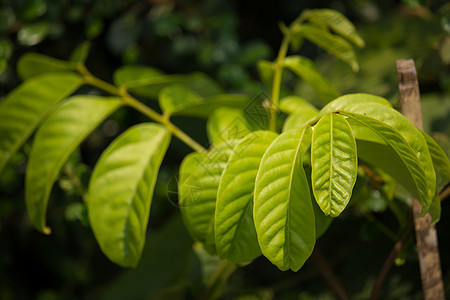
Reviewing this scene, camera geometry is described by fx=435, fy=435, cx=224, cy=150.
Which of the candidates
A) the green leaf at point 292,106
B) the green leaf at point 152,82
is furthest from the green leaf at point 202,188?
the green leaf at point 152,82

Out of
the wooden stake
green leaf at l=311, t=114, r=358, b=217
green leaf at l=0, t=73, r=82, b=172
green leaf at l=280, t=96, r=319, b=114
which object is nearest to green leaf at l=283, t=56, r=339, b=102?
green leaf at l=280, t=96, r=319, b=114

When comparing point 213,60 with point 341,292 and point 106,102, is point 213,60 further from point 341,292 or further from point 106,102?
point 341,292

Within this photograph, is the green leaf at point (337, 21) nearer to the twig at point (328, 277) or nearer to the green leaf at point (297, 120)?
the green leaf at point (297, 120)

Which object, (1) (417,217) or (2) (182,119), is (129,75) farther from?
(1) (417,217)

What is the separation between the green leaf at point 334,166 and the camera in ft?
1.53

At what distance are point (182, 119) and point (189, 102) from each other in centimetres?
43

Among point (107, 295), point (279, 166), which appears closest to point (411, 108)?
point (279, 166)

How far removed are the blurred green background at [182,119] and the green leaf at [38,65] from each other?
0.22ft

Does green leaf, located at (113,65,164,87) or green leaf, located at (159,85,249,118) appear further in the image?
green leaf, located at (113,65,164,87)

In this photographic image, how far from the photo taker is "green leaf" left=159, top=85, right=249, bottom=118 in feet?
2.68

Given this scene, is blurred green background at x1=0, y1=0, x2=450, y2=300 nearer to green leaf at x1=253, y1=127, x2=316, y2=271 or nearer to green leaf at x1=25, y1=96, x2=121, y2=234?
green leaf at x1=25, y1=96, x2=121, y2=234

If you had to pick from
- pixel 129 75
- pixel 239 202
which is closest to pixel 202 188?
pixel 239 202

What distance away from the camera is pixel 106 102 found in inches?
31.9

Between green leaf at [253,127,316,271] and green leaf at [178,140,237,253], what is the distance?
0.11 metres
